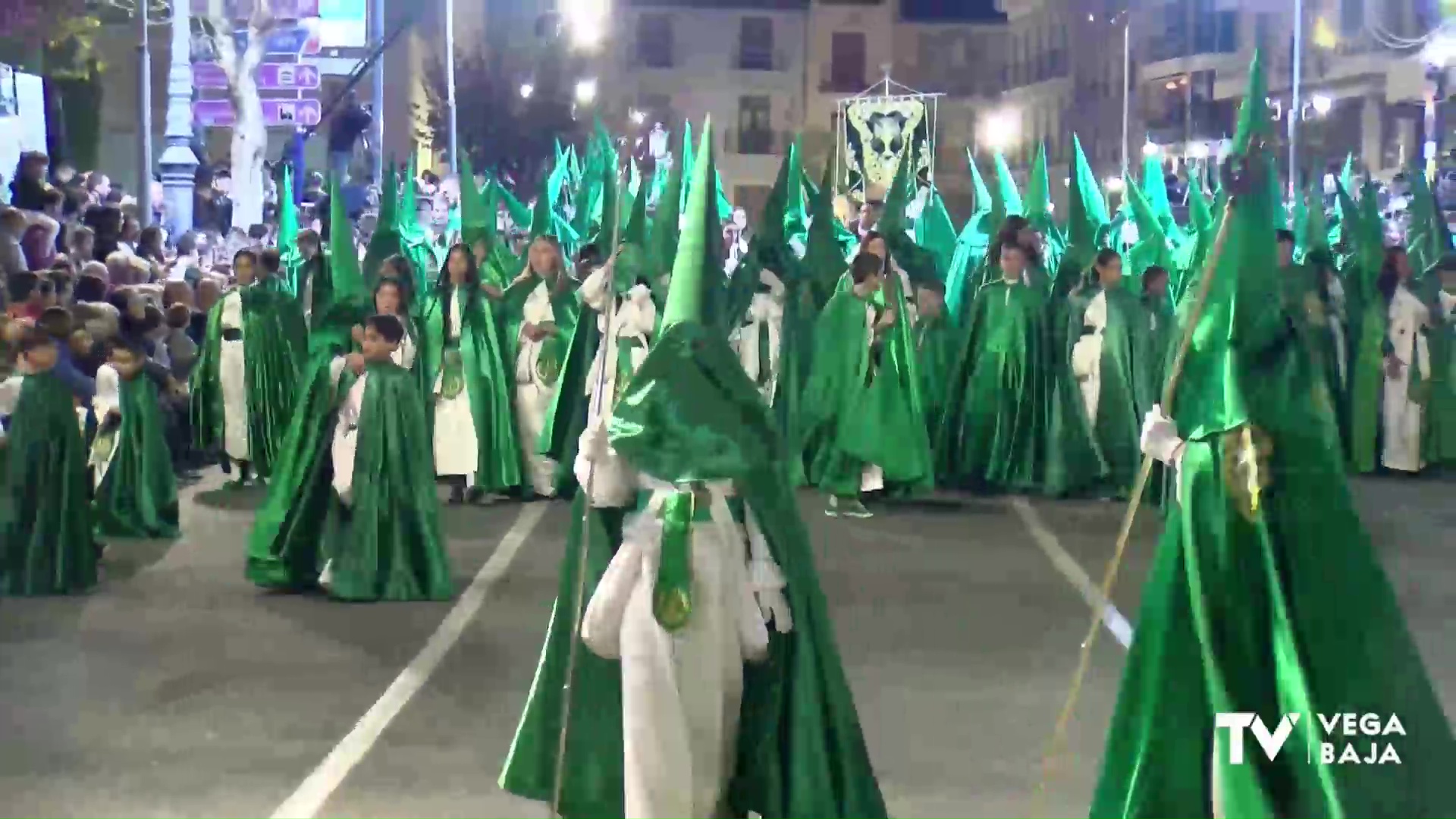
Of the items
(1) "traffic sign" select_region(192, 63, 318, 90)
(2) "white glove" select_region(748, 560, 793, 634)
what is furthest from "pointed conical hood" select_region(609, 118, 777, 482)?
(1) "traffic sign" select_region(192, 63, 318, 90)

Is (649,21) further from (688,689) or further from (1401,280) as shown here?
(688,689)

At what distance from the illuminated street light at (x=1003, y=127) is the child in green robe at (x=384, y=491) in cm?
6331

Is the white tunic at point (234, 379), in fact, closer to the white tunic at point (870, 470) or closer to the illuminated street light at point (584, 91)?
the white tunic at point (870, 470)

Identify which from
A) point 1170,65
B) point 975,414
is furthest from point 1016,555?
point 1170,65

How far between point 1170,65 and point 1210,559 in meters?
56.2

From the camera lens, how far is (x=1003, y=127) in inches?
2940

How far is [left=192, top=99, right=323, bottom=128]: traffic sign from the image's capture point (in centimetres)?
2780

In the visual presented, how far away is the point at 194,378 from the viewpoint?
16031mm

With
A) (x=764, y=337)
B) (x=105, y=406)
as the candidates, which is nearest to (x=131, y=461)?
(x=105, y=406)

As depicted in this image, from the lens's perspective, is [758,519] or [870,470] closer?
[758,519]

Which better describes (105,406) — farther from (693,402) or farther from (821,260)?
(693,402)

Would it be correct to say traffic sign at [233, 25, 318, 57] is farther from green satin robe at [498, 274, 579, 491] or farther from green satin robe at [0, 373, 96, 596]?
green satin robe at [0, 373, 96, 596]

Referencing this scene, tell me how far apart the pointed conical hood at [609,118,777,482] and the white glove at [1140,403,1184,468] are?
3.41 feet

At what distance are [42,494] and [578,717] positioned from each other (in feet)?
19.2
